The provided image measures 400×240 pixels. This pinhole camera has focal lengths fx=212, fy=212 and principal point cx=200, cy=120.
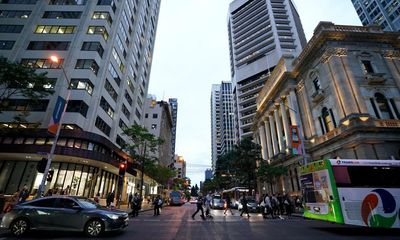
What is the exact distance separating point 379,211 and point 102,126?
1269 inches

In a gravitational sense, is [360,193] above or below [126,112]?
below

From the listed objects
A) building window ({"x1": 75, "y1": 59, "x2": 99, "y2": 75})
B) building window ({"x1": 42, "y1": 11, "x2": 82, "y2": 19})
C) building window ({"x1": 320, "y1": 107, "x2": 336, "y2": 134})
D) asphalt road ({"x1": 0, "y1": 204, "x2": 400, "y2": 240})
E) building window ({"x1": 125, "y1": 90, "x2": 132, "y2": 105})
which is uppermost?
building window ({"x1": 42, "y1": 11, "x2": 82, "y2": 19})

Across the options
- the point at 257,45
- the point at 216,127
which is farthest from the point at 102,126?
the point at 216,127

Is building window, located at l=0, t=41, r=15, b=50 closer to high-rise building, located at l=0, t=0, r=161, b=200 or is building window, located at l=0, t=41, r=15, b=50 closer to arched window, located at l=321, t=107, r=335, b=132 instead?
high-rise building, located at l=0, t=0, r=161, b=200

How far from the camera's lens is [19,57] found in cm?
3067

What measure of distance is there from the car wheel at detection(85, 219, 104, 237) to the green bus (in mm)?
10685

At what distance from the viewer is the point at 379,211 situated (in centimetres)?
1017

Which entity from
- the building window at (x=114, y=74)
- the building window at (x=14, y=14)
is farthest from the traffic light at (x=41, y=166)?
the building window at (x=14, y=14)

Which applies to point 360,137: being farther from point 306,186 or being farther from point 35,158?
point 35,158

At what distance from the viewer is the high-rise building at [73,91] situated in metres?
25.8

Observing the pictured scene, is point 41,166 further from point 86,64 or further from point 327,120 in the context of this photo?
point 327,120

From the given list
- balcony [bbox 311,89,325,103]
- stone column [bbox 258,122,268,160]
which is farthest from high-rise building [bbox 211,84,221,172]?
balcony [bbox 311,89,325,103]

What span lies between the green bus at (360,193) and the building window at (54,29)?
38151 millimetres

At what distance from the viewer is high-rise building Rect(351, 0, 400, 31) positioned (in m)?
63.8
